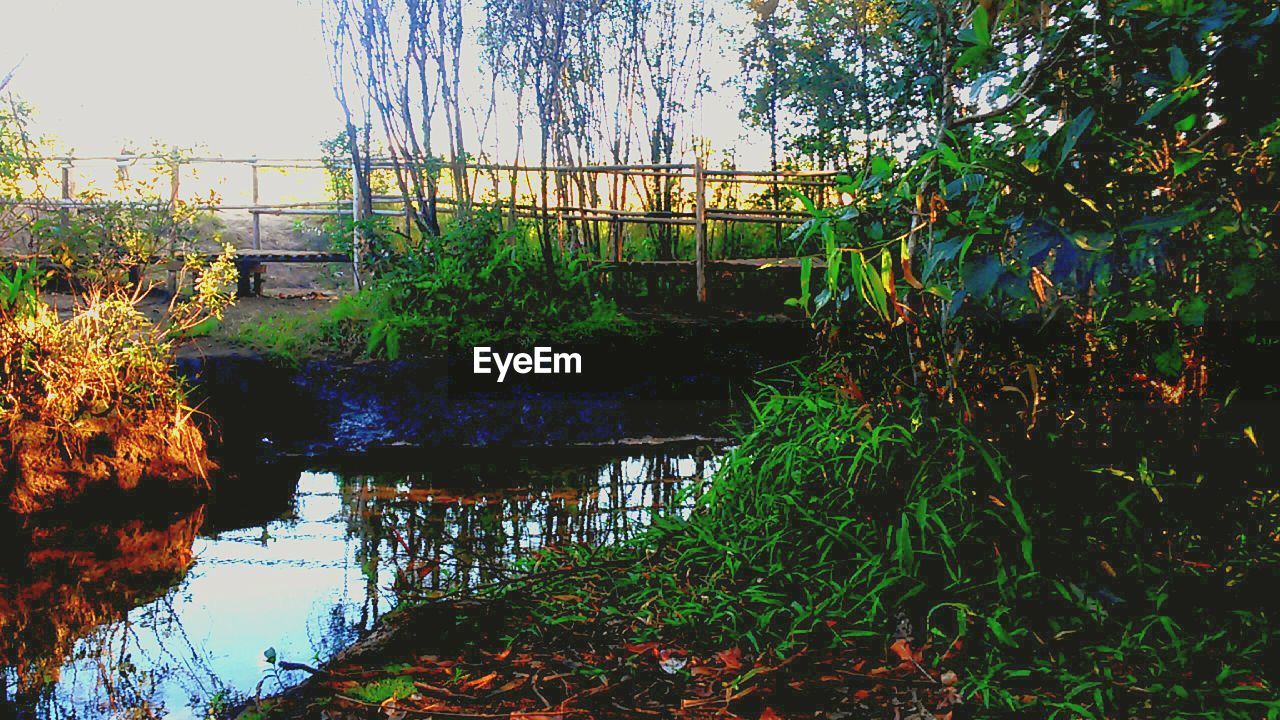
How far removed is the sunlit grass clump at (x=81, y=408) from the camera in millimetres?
4488

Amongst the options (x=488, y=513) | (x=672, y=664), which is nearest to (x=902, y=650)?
(x=672, y=664)

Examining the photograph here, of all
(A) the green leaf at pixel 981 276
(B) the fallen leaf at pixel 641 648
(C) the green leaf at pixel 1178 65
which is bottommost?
(B) the fallen leaf at pixel 641 648

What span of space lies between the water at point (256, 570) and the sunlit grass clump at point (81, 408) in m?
0.31

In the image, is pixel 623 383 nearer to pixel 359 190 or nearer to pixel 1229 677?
pixel 359 190

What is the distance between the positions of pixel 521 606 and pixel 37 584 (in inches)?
71.8

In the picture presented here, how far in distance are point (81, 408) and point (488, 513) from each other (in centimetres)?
195

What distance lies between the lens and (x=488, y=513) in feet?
Result: 14.2

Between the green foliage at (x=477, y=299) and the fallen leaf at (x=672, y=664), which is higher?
the green foliage at (x=477, y=299)

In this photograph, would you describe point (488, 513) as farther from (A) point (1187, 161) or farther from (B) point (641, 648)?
(A) point (1187, 161)

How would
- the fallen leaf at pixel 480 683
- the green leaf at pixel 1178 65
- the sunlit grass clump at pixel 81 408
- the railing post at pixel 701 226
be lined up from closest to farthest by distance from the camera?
the green leaf at pixel 1178 65 < the fallen leaf at pixel 480 683 < the sunlit grass clump at pixel 81 408 < the railing post at pixel 701 226

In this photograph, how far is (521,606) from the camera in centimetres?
290

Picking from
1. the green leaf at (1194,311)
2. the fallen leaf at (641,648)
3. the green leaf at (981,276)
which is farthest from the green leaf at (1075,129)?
the fallen leaf at (641,648)

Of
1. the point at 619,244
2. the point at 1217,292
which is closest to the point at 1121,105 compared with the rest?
the point at 1217,292

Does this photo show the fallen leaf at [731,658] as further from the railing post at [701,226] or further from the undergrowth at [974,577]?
the railing post at [701,226]
